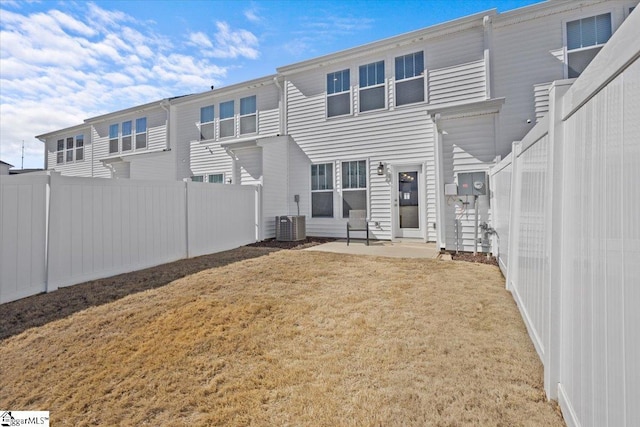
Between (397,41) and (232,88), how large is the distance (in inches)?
237

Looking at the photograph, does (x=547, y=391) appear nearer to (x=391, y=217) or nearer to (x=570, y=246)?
(x=570, y=246)

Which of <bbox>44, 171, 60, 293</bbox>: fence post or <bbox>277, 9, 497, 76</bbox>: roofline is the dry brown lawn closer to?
<bbox>44, 171, 60, 293</bbox>: fence post

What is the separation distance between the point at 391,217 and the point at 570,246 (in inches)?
277

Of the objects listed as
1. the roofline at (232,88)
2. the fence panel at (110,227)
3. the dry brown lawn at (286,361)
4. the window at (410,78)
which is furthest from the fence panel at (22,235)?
the window at (410,78)

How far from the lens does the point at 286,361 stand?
99.0 inches

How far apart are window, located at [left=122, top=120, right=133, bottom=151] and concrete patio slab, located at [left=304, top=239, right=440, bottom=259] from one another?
38.2 ft

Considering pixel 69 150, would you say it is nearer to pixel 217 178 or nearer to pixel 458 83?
pixel 217 178

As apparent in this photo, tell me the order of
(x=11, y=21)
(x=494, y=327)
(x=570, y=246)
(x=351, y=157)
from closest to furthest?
(x=570, y=246)
(x=494, y=327)
(x=11, y=21)
(x=351, y=157)

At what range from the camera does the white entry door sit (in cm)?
841

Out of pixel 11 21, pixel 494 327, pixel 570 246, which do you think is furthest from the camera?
pixel 11 21

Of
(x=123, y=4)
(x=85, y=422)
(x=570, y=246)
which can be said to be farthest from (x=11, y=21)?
(x=570, y=246)

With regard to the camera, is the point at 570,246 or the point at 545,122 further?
the point at 545,122

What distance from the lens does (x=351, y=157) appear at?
930cm
